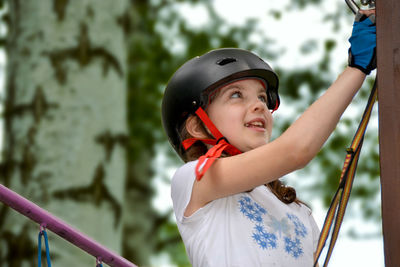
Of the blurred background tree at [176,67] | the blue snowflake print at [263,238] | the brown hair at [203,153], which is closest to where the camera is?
the blue snowflake print at [263,238]

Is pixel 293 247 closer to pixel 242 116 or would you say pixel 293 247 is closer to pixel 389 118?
pixel 242 116

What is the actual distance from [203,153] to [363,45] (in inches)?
50.4

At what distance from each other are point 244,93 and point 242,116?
0.56ft

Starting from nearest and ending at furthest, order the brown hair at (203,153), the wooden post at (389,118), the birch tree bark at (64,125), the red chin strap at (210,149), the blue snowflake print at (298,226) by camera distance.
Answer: the wooden post at (389,118), the red chin strap at (210,149), the blue snowflake print at (298,226), the brown hair at (203,153), the birch tree bark at (64,125)

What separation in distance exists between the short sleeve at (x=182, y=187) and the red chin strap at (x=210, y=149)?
0.16 m

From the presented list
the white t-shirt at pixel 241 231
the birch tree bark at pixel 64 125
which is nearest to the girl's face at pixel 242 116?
the white t-shirt at pixel 241 231

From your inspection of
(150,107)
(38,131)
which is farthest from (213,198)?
(150,107)

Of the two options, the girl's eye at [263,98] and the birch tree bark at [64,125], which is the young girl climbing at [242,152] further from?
the birch tree bark at [64,125]

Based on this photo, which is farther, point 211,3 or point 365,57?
point 211,3

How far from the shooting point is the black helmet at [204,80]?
10.7ft

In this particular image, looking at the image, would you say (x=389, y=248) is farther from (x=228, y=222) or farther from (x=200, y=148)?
(x=200, y=148)

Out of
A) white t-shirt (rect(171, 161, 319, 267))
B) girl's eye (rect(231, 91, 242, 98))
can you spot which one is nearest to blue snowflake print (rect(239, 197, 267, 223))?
white t-shirt (rect(171, 161, 319, 267))

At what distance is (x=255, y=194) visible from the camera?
10.1 ft

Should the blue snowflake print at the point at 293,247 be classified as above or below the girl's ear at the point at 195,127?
below
